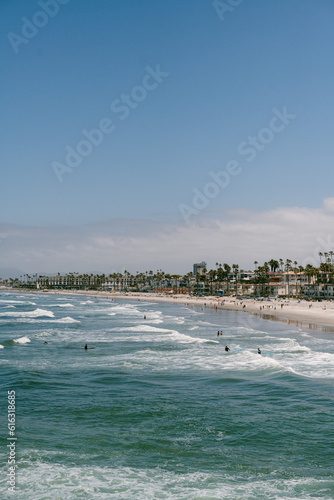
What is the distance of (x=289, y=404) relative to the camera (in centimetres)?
2430

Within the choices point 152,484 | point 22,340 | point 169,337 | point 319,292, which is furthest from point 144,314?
point 319,292

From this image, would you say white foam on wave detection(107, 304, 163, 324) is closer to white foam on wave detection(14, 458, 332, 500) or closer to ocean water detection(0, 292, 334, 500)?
ocean water detection(0, 292, 334, 500)

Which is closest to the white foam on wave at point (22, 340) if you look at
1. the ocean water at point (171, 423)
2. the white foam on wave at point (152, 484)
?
the ocean water at point (171, 423)

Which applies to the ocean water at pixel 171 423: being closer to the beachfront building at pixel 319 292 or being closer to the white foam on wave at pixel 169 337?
the white foam on wave at pixel 169 337

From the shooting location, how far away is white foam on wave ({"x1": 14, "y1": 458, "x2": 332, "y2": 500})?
14.8 meters

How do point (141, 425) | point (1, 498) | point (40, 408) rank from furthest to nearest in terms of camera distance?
point (40, 408) < point (141, 425) < point (1, 498)

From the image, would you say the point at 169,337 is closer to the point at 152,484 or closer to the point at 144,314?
the point at 152,484

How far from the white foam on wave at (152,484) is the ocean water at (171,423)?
4cm

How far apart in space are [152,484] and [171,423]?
5.87m

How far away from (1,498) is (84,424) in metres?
6.89

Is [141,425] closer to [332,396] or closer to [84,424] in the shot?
[84,424]

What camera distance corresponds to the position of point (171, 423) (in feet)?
70.0

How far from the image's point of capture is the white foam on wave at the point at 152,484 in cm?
1476

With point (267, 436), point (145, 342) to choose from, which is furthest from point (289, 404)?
point (145, 342)
